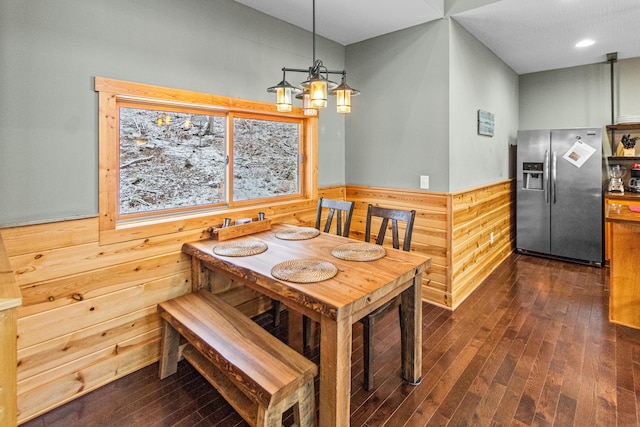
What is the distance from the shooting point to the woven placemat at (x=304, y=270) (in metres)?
1.71

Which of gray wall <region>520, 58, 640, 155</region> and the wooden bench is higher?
gray wall <region>520, 58, 640, 155</region>

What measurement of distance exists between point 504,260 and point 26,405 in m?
4.84

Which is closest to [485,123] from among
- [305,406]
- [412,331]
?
[412,331]

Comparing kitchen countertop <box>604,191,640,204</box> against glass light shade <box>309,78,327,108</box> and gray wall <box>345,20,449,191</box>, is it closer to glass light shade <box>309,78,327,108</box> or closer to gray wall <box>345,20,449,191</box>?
gray wall <box>345,20,449,191</box>

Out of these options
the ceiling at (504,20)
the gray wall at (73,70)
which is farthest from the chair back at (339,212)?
the ceiling at (504,20)

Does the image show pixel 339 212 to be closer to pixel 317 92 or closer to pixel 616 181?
pixel 317 92

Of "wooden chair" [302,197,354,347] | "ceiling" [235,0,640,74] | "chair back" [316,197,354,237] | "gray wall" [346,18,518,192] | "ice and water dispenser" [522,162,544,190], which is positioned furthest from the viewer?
"ice and water dispenser" [522,162,544,190]

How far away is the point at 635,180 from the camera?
13.9 feet

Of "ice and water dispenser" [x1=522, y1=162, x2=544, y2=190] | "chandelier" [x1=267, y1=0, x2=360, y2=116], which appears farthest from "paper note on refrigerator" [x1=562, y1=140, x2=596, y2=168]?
"chandelier" [x1=267, y1=0, x2=360, y2=116]

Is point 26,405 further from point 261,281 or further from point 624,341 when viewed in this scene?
point 624,341

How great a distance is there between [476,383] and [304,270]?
1.29m

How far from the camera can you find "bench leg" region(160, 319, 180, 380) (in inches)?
83.8

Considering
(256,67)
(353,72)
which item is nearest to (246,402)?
(256,67)

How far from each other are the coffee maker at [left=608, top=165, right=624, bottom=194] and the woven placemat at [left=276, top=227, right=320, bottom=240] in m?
4.05
